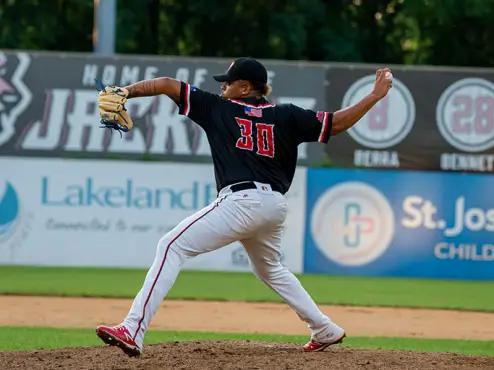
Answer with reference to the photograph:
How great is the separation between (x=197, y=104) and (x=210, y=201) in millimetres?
7970

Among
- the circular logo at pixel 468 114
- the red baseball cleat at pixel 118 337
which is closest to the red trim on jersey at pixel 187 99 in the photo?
the red baseball cleat at pixel 118 337

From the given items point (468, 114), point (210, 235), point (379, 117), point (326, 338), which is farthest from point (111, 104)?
point (468, 114)

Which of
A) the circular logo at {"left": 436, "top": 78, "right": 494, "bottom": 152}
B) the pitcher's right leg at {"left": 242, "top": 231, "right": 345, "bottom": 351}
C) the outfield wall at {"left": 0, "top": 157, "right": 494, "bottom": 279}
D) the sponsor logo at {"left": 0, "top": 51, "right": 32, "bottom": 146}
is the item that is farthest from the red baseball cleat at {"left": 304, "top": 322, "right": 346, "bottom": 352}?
the sponsor logo at {"left": 0, "top": 51, "right": 32, "bottom": 146}

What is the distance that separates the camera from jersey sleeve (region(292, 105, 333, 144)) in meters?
6.20

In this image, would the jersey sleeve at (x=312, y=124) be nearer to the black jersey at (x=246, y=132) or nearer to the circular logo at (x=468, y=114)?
the black jersey at (x=246, y=132)

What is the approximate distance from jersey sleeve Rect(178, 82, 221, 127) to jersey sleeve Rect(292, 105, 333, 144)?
19.6 inches

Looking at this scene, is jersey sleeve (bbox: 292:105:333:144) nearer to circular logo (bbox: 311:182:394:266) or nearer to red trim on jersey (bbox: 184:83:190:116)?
red trim on jersey (bbox: 184:83:190:116)

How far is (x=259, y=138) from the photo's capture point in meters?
6.07

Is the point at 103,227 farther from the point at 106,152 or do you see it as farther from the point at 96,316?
the point at 96,316

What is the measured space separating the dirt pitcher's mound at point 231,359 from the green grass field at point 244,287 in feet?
15.3

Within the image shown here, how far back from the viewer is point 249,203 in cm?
596

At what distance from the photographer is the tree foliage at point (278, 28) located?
19.8m

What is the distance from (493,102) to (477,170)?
3.11ft

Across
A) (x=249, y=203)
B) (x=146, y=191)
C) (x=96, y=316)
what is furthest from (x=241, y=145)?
(x=146, y=191)
